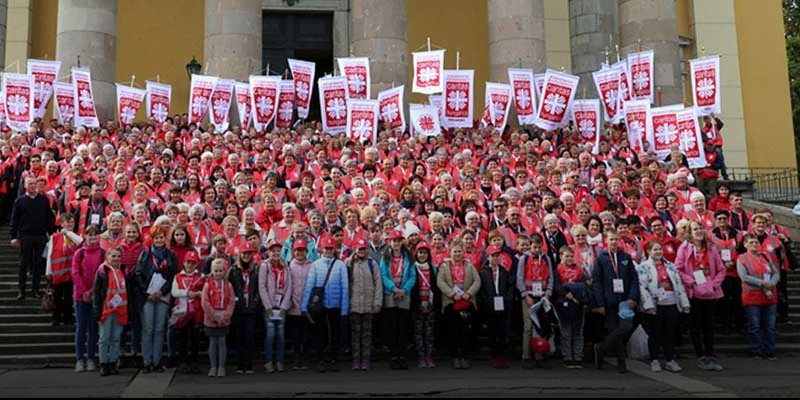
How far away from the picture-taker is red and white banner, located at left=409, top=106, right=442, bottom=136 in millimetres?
19031

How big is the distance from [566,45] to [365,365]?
70.3ft

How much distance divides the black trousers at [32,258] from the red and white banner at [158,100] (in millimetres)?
8449

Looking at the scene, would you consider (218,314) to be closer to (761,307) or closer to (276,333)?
(276,333)

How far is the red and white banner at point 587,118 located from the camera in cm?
2017

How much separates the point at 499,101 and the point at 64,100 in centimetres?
1065

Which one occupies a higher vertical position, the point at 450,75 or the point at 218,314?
the point at 450,75

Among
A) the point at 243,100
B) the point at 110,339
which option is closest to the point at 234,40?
the point at 243,100

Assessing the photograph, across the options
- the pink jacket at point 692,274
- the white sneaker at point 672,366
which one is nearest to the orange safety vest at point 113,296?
the white sneaker at point 672,366

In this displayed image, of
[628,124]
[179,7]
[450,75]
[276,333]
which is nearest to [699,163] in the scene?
[628,124]

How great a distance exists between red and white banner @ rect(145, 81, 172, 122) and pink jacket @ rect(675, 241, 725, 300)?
14.1m

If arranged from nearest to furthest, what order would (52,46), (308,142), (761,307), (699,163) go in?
(761,307), (308,142), (699,163), (52,46)

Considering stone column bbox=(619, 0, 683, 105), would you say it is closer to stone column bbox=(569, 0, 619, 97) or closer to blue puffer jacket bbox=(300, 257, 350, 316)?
stone column bbox=(569, 0, 619, 97)

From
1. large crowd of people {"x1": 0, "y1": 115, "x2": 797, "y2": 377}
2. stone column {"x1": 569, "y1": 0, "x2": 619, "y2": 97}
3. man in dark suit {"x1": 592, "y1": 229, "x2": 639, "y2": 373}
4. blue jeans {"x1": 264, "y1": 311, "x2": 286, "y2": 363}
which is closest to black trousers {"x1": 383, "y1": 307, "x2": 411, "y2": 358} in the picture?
large crowd of people {"x1": 0, "y1": 115, "x2": 797, "y2": 377}

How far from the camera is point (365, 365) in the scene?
34.2 ft
